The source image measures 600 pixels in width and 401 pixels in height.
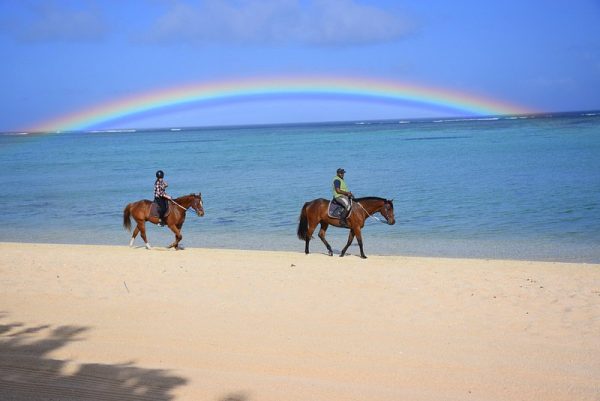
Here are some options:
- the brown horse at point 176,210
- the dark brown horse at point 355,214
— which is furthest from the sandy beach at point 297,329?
the brown horse at point 176,210

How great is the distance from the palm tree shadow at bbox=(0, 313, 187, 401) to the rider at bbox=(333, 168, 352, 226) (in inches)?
349

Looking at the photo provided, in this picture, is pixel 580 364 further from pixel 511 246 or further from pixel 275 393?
pixel 511 246

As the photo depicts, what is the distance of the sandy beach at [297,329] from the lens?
7.53 m

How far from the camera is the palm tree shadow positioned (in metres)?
6.90

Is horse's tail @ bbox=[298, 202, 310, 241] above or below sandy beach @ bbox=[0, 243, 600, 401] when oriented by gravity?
above

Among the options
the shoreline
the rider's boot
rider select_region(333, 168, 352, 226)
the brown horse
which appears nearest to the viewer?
rider select_region(333, 168, 352, 226)

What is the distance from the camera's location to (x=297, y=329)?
10.1 m

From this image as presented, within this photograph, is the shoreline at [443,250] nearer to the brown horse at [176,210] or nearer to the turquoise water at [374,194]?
the turquoise water at [374,194]

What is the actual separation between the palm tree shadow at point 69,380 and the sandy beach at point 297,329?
22 millimetres

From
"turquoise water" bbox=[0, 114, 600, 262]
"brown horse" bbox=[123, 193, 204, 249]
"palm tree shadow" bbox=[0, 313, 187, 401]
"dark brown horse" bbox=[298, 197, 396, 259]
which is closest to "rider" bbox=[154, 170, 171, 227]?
"brown horse" bbox=[123, 193, 204, 249]

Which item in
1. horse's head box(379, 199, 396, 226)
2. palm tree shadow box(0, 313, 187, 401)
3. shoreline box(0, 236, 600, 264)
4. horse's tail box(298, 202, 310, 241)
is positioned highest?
horse's head box(379, 199, 396, 226)

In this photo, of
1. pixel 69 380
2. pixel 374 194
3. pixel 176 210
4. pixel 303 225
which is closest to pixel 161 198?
pixel 176 210

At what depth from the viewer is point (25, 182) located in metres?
48.9

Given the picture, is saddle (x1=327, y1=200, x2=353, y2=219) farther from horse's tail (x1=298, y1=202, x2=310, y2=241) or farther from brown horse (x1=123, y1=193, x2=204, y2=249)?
brown horse (x1=123, y1=193, x2=204, y2=249)
